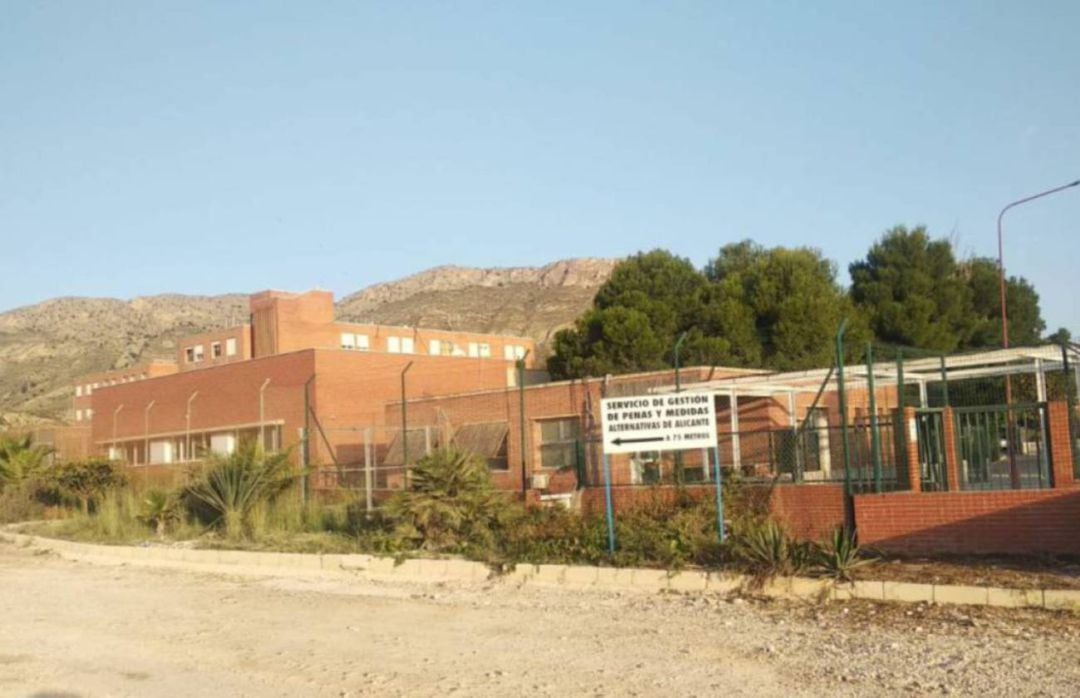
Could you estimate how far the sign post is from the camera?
15938 mm

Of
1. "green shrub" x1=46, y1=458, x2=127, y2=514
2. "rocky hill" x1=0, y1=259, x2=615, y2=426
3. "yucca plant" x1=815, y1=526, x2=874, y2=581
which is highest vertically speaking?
"rocky hill" x1=0, y1=259, x2=615, y2=426

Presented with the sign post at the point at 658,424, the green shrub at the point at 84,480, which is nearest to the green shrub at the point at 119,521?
the green shrub at the point at 84,480

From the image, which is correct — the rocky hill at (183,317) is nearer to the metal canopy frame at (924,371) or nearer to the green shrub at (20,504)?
the green shrub at (20,504)

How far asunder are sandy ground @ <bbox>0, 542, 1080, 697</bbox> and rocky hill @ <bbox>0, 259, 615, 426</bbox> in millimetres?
88268

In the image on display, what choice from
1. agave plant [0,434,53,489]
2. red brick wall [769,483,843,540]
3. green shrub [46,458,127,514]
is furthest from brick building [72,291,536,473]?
red brick wall [769,483,843,540]

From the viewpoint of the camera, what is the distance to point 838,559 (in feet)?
43.9

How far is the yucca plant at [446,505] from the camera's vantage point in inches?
710

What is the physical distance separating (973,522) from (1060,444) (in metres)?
1.92

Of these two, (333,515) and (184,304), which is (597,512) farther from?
(184,304)

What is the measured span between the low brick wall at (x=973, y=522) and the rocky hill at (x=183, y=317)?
91055mm

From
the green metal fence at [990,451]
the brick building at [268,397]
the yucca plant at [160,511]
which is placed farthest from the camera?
the brick building at [268,397]

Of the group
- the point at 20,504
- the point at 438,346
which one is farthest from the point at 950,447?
the point at 438,346

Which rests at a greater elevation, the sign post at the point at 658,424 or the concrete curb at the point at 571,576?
the sign post at the point at 658,424

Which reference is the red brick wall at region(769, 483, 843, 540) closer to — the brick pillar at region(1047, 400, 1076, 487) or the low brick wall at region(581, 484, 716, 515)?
the low brick wall at region(581, 484, 716, 515)
